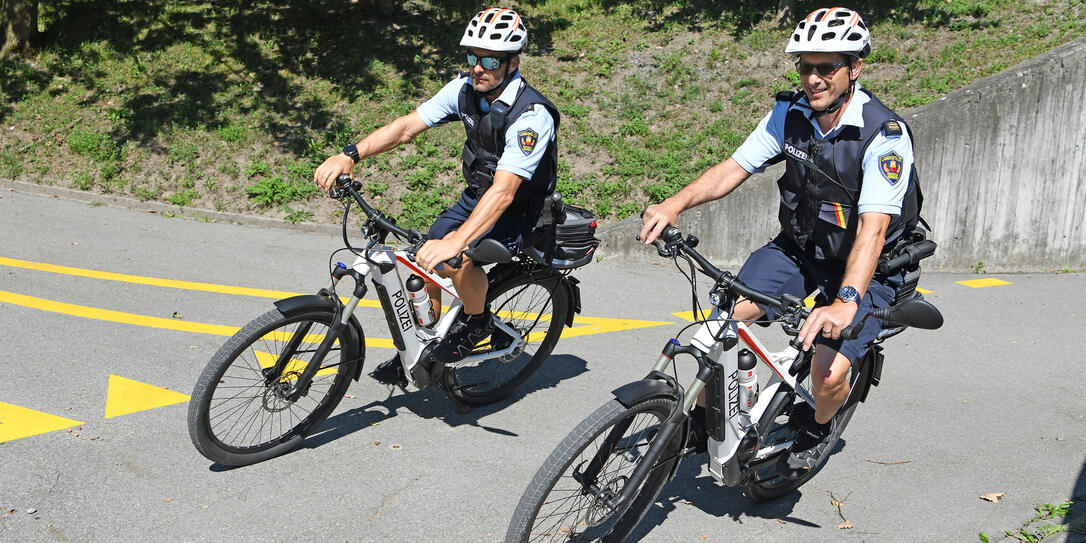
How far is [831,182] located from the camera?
3.70 m

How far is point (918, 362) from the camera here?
6.32 metres

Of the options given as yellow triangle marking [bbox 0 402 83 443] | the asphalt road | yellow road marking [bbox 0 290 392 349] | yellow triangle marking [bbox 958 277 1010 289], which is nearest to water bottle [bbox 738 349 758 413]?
the asphalt road

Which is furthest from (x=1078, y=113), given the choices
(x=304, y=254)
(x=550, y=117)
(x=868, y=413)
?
(x=304, y=254)

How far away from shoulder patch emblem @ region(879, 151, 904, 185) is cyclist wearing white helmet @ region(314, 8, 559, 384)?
161 centimetres

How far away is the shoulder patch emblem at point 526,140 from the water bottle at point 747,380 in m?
1.45

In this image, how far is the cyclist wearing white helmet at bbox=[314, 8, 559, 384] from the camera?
4.22 m

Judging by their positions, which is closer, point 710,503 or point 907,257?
point 907,257

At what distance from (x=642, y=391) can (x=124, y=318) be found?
14.6 feet

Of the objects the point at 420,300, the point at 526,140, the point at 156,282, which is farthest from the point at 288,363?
the point at 156,282

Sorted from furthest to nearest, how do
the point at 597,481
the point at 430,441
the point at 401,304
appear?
the point at 430,441 < the point at 401,304 < the point at 597,481

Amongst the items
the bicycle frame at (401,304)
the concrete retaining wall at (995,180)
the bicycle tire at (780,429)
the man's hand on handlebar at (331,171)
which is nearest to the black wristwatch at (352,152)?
the man's hand on handlebar at (331,171)

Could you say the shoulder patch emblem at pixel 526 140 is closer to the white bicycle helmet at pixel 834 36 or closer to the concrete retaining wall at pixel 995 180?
the white bicycle helmet at pixel 834 36

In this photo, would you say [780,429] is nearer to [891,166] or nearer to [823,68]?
[891,166]

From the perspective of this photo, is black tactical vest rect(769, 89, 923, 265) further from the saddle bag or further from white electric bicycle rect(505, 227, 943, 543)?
the saddle bag
